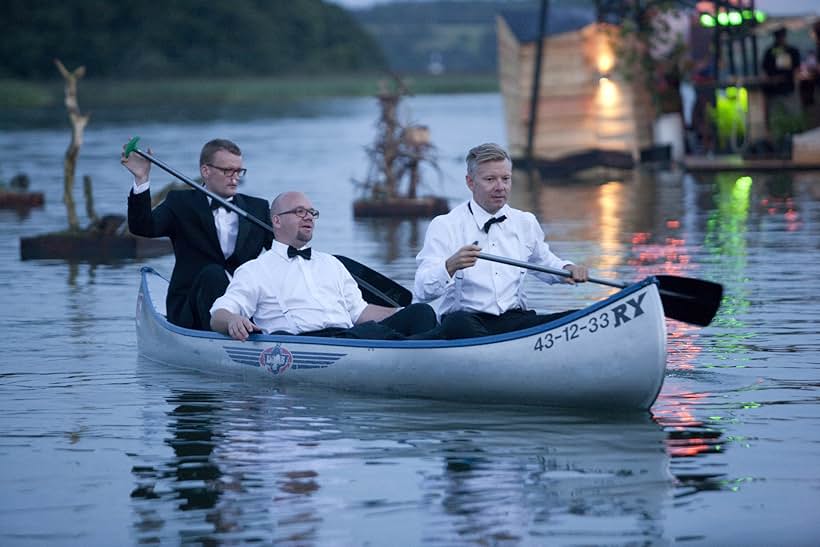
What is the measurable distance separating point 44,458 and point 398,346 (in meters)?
2.13

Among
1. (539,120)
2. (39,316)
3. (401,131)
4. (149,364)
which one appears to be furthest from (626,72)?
(149,364)

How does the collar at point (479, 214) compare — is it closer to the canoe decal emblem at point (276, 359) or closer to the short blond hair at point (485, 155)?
the short blond hair at point (485, 155)

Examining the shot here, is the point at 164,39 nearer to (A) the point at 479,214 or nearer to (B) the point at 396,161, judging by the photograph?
(B) the point at 396,161

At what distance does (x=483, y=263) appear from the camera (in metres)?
9.60

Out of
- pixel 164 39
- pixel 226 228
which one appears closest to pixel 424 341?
pixel 226 228

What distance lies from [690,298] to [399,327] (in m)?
1.68

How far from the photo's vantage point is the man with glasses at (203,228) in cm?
1065

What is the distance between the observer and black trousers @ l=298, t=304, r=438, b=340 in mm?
9992

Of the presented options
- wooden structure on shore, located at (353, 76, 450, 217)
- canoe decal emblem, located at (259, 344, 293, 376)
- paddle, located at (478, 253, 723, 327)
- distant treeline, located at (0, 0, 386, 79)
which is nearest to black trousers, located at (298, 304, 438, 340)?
canoe decal emblem, located at (259, 344, 293, 376)

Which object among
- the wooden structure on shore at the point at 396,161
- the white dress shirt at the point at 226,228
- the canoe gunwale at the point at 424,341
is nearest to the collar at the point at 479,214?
the canoe gunwale at the point at 424,341

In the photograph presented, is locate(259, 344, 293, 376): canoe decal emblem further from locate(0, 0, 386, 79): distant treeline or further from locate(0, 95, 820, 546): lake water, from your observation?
locate(0, 0, 386, 79): distant treeline

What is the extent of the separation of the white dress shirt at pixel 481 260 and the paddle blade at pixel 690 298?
0.65 metres

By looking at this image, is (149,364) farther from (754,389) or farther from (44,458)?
(754,389)

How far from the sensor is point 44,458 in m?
8.46
